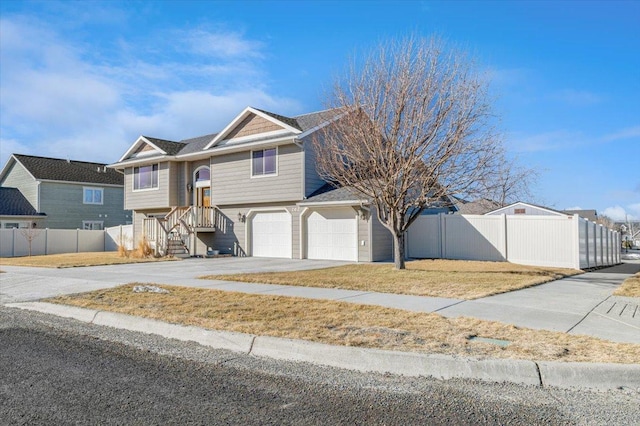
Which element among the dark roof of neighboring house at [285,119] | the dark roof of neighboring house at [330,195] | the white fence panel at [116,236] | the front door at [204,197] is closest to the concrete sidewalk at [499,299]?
the dark roof of neighboring house at [330,195]

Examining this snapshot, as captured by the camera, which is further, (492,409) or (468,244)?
(468,244)

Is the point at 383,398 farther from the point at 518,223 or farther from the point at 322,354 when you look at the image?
the point at 518,223

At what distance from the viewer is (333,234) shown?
20.9 meters

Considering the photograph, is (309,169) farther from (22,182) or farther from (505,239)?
(22,182)

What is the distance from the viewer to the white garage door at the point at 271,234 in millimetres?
22453

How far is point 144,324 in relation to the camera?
7422mm

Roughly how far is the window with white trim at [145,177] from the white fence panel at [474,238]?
53.9ft

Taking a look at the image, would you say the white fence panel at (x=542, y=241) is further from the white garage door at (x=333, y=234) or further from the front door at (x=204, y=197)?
the front door at (x=204, y=197)

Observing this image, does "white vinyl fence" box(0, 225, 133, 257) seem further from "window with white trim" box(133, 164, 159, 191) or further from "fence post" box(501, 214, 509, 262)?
"fence post" box(501, 214, 509, 262)

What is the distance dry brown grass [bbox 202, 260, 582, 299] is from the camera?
1053cm

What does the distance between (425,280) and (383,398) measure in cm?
820

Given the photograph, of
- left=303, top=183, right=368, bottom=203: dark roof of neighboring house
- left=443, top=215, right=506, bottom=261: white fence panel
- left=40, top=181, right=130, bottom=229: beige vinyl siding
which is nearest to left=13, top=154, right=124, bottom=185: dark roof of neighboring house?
left=40, top=181, right=130, bottom=229: beige vinyl siding

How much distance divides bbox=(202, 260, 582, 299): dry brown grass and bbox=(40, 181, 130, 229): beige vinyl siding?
2668 cm

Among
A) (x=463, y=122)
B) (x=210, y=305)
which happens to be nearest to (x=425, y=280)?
(x=463, y=122)
